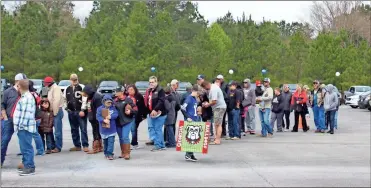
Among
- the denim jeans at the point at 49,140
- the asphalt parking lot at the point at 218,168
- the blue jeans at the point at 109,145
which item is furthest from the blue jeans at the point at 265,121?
the denim jeans at the point at 49,140

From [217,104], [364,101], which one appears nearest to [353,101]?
[364,101]

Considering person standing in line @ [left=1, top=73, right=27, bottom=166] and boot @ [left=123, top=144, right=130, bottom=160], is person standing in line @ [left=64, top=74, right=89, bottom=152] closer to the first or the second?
boot @ [left=123, top=144, right=130, bottom=160]

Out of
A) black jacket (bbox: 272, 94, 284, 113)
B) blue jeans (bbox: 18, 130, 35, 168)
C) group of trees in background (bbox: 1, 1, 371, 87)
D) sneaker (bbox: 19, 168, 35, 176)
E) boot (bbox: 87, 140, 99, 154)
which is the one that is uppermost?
group of trees in background (bbox: 1, 1, 371, 87)

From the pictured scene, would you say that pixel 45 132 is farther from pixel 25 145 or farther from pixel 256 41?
pixel 256 41

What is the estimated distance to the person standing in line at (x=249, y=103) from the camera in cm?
1533

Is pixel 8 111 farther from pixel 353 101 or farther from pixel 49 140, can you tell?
pixel 353 101

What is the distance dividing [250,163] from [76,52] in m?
40.5

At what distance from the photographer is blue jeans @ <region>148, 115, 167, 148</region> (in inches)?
471

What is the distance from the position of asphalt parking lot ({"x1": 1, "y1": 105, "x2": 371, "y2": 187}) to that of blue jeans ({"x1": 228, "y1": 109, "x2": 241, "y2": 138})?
0.71 metres

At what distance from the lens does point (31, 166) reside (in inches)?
360

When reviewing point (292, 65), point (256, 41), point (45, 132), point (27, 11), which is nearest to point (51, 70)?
point (27, 11)

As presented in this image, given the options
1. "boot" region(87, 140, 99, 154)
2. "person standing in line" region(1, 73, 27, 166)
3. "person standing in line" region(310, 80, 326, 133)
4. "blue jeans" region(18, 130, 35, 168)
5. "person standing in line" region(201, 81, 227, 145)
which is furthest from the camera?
"person standing in line" region(310, 80, 326, 133)

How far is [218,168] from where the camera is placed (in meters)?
10.1

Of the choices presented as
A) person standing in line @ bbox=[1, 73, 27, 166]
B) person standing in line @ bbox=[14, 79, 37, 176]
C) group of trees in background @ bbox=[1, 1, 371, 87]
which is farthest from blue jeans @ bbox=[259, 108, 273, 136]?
group of trees in background @ bbox=[1, 1, 371, 87]
